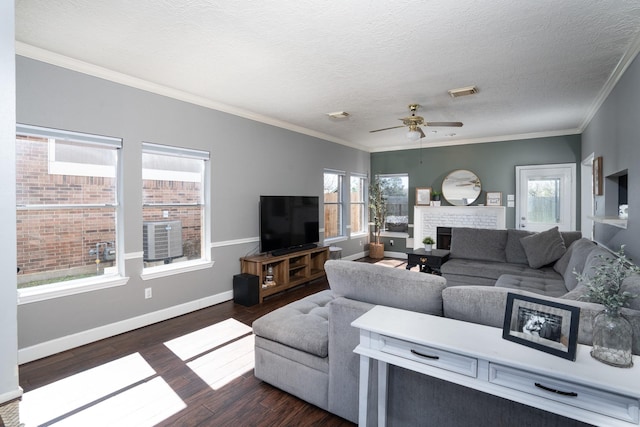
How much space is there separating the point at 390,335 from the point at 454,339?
27 centimetres

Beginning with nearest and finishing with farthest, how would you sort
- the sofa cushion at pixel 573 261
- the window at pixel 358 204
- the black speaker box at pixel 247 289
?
the sofa cushion at pixel 573 261 < the black speaker box at pixel 247 289 < the window at pixel 358 204

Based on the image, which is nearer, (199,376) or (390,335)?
(390,335)

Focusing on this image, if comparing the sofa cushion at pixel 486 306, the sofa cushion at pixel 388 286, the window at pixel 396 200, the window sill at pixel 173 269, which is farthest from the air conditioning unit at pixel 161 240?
the window at pixel 396 200

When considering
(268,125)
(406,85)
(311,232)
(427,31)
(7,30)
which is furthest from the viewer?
(311,232)

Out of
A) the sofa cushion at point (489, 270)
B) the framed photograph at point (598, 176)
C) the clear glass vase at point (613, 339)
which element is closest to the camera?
the clear glass vase at point (613, 339)

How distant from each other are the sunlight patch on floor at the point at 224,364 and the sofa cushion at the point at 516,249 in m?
3.61

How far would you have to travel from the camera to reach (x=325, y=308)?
265 cm

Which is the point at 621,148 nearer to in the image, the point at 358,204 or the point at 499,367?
the point at 499,367

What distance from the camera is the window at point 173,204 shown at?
3.56 metres

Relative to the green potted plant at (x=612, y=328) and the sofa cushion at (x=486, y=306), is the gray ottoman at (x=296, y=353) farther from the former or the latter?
the green potted plant at (x=612, y=328)

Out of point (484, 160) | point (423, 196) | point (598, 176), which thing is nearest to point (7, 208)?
point (598, 176)

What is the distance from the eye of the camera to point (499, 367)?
4.10ft

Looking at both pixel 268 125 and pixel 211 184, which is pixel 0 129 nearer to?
pixel 211 184

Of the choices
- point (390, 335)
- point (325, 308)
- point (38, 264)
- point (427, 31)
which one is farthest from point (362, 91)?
point (38, 264)
